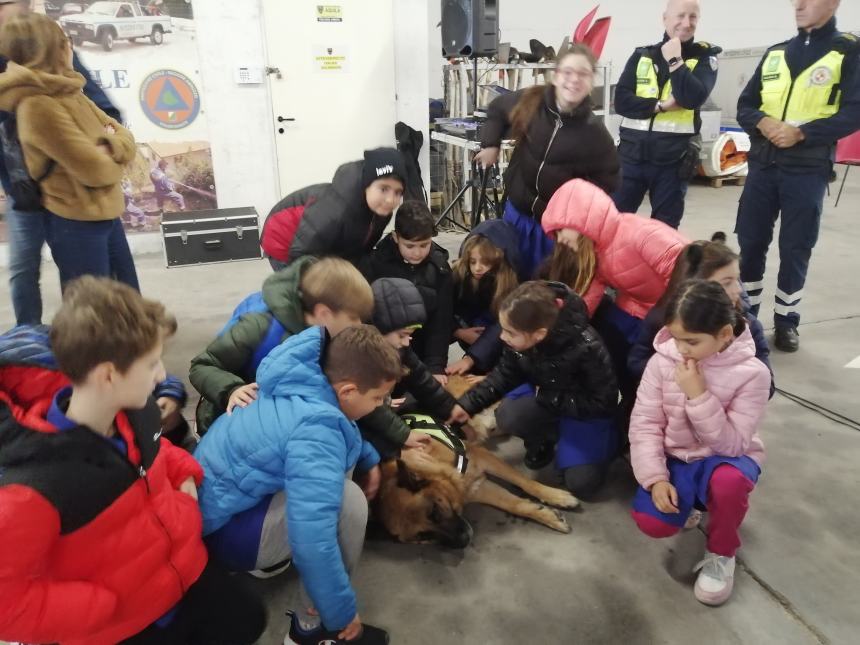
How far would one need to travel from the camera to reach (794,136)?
3.27m

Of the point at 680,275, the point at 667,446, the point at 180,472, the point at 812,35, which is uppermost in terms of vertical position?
the point at 812,35

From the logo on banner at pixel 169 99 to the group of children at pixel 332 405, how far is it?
3091mm

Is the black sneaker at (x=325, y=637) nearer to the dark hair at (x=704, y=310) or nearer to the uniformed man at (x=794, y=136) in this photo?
the dark hair at (x=704, y=310)

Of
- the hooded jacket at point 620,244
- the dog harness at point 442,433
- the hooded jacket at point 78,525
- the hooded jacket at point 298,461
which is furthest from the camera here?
the hooded jacket at point 620,244

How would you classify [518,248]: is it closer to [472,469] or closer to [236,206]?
[472,469]

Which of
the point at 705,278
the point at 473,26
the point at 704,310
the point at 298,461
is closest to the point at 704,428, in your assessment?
the point at 704,310

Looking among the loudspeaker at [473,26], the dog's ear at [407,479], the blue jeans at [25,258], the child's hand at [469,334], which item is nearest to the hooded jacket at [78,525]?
the dog's ear at [407,479]

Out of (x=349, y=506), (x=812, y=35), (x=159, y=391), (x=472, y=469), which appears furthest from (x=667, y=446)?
(x=812, y=35)

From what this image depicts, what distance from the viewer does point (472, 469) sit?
7.35ft

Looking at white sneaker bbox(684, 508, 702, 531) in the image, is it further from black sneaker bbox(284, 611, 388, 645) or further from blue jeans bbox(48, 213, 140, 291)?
blue jeans bbox(48, 213, 140, 291)

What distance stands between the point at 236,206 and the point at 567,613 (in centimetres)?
509

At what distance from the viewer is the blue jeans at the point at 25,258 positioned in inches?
109

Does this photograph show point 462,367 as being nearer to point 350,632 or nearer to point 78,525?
point 350,632

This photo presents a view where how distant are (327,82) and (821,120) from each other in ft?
13.5
